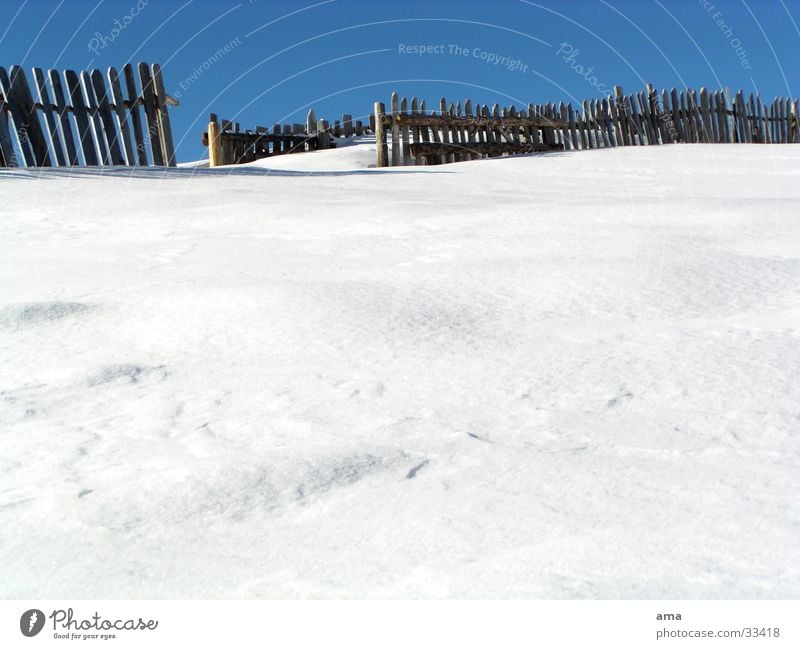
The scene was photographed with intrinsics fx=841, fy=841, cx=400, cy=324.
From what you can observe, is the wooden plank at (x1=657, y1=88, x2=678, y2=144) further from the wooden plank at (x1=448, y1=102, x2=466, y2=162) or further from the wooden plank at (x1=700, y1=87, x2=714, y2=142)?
the wooden plank at (x1=448, y1=102, x2=466, y2=162)

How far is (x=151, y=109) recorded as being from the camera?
417 inches

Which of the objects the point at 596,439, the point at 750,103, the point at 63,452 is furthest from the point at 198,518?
the point at 750,103

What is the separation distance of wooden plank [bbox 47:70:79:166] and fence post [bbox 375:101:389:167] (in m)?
5.41

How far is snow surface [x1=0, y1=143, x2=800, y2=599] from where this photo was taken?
5.21ft

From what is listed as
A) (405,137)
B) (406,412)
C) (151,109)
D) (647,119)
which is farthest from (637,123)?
(406,412)

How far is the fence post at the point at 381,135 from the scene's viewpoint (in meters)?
13.9

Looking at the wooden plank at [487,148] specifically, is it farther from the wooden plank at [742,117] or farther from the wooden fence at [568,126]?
the wooden plank at [742,117]

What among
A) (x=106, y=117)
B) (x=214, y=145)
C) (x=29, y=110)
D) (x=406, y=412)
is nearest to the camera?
(x=406, y=412)

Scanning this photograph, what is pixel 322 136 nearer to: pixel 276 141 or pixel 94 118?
pixel 276 141

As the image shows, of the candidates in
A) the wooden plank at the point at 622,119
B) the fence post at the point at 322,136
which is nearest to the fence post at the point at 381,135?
the wooden plank at the point at 622,119

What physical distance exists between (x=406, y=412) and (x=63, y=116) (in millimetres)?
8703

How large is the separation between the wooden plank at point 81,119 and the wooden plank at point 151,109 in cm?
82

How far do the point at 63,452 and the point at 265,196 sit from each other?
4.26 m

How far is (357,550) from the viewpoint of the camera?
163 centimetres
